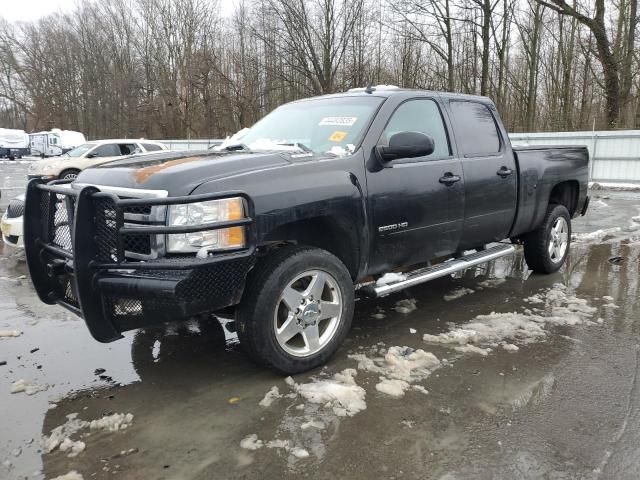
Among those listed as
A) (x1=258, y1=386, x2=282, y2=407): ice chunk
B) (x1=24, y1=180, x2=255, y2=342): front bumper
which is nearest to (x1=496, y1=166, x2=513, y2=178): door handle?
(x1=24, y1=180, x2=255, y2=342): front bumper

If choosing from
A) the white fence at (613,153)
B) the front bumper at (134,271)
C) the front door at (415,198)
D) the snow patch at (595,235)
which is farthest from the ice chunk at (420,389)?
the white fence at (613,153)

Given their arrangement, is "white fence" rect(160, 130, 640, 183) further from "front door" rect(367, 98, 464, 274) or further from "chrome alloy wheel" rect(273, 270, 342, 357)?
"chrome alloy wheel" rect(273, 270, 342, 357)

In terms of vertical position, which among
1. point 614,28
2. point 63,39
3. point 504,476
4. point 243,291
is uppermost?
point 63,39

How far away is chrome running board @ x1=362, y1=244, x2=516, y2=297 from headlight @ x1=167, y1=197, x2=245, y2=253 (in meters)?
1.28

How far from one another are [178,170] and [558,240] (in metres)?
4.73

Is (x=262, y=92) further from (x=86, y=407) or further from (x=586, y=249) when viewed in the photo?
(x=86, y=407)

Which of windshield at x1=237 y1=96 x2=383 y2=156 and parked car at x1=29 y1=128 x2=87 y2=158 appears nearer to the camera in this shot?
windshield at x1=237 y1=96 x2=383 y2=156

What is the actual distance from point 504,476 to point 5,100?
68.2m

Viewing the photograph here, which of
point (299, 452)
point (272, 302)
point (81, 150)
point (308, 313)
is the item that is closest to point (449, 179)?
point (308, 313)

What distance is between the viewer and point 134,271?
286cm

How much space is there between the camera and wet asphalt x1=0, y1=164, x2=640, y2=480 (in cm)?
246

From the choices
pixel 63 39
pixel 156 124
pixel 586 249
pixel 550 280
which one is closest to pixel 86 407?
pixel 550 280

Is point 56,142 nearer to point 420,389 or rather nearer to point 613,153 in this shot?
point 613,153

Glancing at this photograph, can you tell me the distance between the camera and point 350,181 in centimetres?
354
